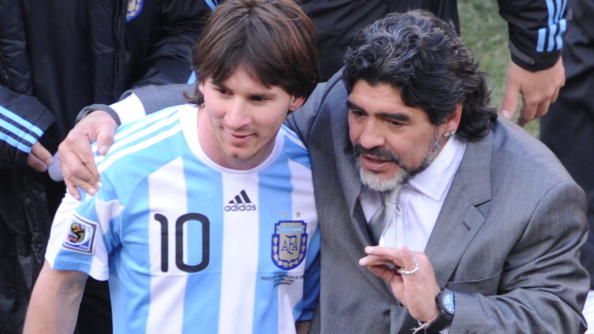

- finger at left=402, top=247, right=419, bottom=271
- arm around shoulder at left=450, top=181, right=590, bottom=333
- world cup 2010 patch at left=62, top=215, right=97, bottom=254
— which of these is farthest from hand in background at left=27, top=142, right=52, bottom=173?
arm around shoulder at left=450, top=181, right=590, bottom=333

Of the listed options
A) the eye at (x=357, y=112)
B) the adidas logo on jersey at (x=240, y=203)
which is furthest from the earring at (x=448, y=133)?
the adidas logo on jersey at (x=240, y=203)

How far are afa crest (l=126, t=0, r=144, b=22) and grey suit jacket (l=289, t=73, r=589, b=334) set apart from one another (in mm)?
800

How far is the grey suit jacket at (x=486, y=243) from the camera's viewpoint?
389cm

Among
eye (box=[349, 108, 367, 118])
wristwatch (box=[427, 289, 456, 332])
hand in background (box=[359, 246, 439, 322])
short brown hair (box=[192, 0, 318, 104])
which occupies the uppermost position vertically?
short brown hair (box=[192, 0, 318, 104])

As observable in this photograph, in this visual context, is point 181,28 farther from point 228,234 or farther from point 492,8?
point 492,8

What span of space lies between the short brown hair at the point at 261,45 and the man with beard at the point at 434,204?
157 millimetres

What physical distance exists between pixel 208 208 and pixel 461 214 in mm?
701

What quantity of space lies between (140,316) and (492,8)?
5.75 metres

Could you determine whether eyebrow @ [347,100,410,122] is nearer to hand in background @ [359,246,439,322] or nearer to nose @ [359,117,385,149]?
nose @ [359,117,385,149]

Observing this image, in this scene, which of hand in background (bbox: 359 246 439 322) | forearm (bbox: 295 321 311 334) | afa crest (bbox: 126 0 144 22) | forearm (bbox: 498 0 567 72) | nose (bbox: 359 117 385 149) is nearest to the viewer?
hand in background (bbox: 359 246 439 322)

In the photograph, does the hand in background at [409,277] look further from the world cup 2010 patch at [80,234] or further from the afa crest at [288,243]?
the world cup 2010 patch at [80,234]

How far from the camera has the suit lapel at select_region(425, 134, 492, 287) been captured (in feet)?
12.8

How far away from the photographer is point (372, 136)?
393 centimetres

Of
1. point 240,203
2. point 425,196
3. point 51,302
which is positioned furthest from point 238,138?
point 51,302
